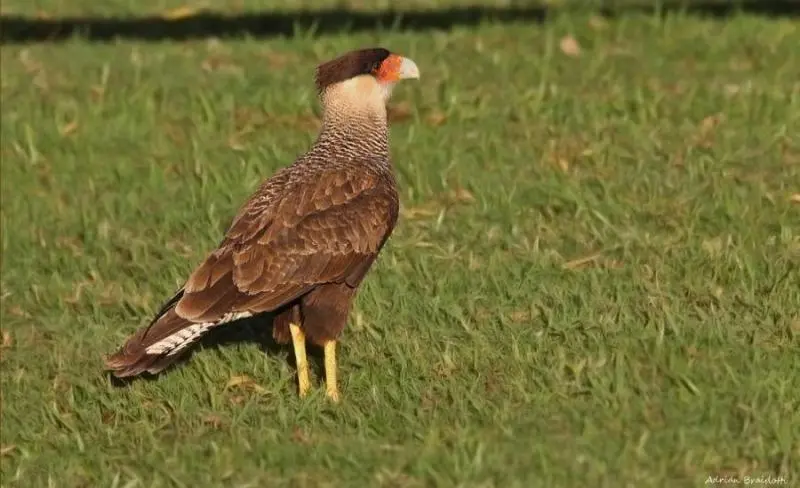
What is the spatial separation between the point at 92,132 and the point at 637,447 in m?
6.35

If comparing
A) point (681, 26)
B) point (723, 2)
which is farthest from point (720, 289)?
point (723, 2)

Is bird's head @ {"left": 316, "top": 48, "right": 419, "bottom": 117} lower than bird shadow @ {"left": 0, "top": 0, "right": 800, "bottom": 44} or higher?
higher

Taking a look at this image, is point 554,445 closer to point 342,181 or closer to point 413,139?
point 342,181

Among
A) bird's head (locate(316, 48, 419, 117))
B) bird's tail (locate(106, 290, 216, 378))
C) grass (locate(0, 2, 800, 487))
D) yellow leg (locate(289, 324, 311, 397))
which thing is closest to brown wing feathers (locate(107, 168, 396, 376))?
bird's tail (locate(106, 290, 216, 378))

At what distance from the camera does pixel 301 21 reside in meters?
15.2

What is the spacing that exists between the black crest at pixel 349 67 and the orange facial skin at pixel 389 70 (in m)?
0.03

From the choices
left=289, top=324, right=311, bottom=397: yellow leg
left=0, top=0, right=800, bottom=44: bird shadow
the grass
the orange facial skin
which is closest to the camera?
the grass

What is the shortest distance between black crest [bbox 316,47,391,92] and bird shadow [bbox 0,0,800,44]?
5932mm

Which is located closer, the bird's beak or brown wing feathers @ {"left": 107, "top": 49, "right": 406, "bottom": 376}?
brown wing feathers @ {"left": 107, "top": 49, "right": 406, "bottom": 376}

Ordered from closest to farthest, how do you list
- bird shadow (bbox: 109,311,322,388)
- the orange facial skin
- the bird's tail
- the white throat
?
the bird's tail, bird shadow (bbox: 109,311,322,388), the white throat, the orange facial skin

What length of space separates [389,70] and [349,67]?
215mm

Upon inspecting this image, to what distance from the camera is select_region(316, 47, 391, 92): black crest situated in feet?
27.7

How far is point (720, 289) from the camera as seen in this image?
842 centimetres

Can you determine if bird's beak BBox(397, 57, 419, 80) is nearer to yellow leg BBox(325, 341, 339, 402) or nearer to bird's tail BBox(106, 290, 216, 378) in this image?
yellow leg BBox(325, 341, 339, 402)
